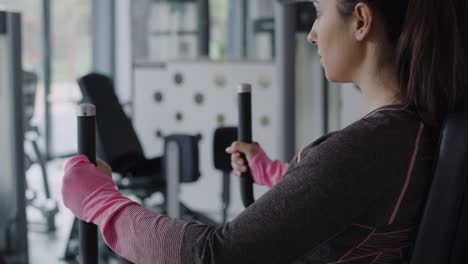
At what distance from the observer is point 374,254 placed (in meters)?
0.90

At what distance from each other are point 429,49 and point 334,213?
276 mm

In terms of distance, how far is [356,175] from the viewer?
841mm

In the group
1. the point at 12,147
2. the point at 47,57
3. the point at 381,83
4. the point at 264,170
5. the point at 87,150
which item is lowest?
the point at 12,147

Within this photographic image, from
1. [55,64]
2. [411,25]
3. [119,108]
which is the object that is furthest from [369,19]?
[55,64]

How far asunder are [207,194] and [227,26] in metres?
5.02

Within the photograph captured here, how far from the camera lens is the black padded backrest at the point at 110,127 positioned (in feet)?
11.3

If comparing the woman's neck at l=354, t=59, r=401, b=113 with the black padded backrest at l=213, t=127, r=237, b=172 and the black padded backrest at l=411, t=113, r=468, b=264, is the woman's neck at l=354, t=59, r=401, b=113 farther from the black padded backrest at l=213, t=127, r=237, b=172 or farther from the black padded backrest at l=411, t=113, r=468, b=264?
the black padded backrest at l=213, t=127, r=237, b=172

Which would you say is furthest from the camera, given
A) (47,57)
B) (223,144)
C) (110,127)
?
(47,57)

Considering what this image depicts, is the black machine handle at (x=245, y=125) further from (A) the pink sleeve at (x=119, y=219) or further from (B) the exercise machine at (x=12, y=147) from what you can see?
(B) the exercise machine at (x=12, y=147)

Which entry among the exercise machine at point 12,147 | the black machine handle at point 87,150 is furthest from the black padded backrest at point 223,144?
the exercise machine at point 12,147

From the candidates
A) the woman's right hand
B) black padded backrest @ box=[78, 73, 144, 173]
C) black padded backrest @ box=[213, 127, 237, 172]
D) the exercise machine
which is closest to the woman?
the woman's right hand

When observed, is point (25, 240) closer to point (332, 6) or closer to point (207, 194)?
point (207, 194)

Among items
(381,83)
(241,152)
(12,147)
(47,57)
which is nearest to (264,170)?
(241,152)

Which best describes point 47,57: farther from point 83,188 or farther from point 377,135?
point 377,135
